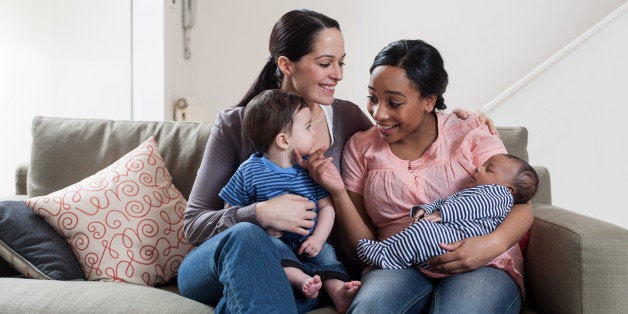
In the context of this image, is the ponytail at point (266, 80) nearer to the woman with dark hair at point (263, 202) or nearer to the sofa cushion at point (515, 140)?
the woman with dark hair at point (263, 202)

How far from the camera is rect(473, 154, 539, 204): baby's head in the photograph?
Result: 5.65ft

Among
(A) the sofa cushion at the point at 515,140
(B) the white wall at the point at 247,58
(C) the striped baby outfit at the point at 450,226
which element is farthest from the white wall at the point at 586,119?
(C) the striped baby outfit at the point at 450,226

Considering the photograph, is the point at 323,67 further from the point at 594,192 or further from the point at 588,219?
the point at 594,192

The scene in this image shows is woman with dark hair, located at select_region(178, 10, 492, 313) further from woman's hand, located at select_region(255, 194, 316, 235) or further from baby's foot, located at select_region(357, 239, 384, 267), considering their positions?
baby's foot, located at select_region(357, 239, 384, 267)

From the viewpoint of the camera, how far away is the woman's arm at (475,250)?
5.30ft

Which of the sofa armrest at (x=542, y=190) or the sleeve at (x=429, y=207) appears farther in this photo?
the sofa armrest at (x=542, y=190)

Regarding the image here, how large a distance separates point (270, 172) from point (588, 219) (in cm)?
79

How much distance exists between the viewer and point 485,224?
1.67 metres

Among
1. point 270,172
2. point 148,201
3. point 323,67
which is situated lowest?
point 148,201

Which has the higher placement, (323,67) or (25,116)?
(323,67)

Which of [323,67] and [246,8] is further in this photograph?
[246,8]

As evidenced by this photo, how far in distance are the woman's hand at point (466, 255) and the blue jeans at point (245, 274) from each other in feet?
1.16

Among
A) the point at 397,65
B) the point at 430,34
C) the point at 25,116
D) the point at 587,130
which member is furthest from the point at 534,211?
the point at 25,116

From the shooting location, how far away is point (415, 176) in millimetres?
1827
